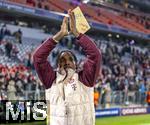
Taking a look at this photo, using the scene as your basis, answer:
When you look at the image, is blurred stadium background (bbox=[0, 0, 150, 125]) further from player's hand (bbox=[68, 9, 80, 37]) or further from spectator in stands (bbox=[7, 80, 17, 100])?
player's hand (bbox=[68, 9, 80, 37])

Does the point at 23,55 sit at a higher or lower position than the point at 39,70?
higher

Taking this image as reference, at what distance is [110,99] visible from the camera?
63.4 ft

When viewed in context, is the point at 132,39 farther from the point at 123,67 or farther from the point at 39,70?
the point at 39,70

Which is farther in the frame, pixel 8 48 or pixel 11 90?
pixel 8 48

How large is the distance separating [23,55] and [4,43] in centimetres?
122

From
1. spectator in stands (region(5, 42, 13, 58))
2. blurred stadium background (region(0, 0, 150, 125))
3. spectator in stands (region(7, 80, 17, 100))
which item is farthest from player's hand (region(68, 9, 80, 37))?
spectator in stands (region(5, 42, 13, 58))

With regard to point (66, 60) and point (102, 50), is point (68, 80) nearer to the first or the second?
point (66, 60)

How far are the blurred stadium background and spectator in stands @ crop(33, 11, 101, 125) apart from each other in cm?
785

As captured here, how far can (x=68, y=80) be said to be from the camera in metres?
3.42

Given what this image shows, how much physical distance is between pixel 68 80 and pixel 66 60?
0.17m

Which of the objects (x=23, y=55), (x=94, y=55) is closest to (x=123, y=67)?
(x=23, y=55)

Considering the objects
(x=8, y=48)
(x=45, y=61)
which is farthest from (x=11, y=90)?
(x=45, y=61)

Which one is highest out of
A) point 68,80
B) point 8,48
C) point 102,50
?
point 102,50

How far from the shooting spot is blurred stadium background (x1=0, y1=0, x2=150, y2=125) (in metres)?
17.2
